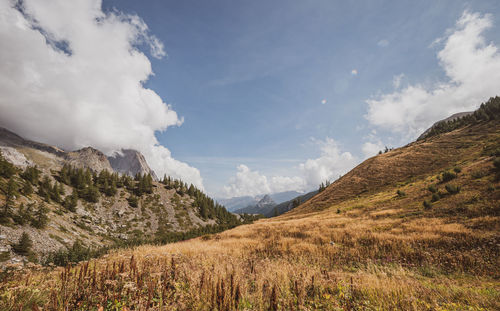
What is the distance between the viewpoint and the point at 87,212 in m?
68.2

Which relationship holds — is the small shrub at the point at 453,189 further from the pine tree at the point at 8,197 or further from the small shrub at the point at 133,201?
the small shrub at the point at 133,201

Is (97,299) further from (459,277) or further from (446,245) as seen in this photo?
(446,245)

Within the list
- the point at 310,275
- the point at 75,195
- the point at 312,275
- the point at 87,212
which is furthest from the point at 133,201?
the point at 312,275

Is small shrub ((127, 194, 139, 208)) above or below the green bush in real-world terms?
above

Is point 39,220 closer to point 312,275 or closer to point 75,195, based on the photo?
point 75,195

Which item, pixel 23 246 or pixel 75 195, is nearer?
pixel 23 246

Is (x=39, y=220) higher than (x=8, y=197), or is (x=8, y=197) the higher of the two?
(x=8, y=197)

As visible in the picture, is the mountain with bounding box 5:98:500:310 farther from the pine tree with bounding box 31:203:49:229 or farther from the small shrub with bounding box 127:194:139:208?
the small shrub with bounding box 127:194:139:208

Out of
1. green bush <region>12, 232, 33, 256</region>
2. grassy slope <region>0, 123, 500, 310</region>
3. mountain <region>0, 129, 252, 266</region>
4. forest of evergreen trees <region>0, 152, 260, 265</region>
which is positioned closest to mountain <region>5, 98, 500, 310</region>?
grassy slope <region>0, 123, 500, 310</region>

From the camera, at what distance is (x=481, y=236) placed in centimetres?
915

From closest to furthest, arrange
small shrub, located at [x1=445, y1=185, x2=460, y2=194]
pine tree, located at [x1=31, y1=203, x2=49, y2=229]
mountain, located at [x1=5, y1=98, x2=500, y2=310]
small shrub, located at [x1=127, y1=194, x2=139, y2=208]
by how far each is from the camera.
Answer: mountain, located at [x1=5, y1=98, x2=500, y2=310]
small shrub, located at [x1=445, y1=185, x2=460, y2=194]
pine tree, located at [x1=31, y1=203, x2=49, y2=229]
small shrub, located at [x1=127, y1=194, x2=139, y2=208]

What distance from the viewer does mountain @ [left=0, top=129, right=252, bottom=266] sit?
3500 centimetres

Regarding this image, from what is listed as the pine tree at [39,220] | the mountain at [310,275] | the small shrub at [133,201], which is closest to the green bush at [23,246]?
the pine tree at [39,220]

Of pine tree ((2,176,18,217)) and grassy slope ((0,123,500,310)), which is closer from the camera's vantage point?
grassy slope ((0,123,500,310))
